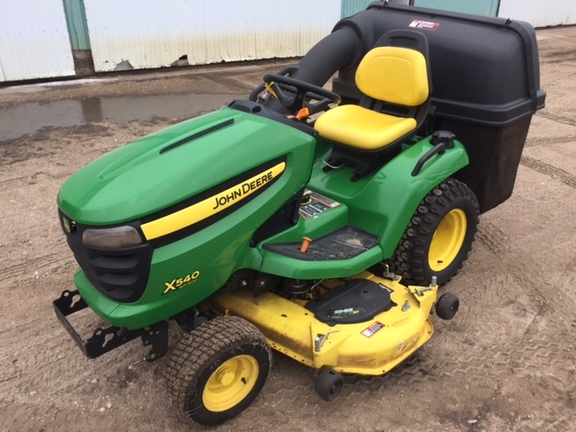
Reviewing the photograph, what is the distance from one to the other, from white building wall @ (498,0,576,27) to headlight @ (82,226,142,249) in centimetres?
1188

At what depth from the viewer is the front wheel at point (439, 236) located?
2.88 meters

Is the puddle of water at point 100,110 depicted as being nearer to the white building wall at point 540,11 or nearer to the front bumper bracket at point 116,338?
the front bumper bracket at point 116,338

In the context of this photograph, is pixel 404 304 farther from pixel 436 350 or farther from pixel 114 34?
pixel 114 34

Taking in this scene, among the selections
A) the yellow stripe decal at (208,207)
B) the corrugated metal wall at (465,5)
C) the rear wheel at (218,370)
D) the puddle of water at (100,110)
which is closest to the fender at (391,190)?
the yellow stripe decal at (208,207)

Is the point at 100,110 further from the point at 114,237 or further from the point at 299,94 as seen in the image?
the point at 114,237

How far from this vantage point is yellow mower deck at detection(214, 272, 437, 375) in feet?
7.59

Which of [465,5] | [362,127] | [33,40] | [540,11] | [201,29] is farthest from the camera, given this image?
[540,11]

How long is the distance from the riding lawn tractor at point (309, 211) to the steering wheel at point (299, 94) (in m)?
0.01

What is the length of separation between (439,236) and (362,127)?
31.8 inches

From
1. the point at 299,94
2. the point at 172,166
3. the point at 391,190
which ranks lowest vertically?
the point at 391,190

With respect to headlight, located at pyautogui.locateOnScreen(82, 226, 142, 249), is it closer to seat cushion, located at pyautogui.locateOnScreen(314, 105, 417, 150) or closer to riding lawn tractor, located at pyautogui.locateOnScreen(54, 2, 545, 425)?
riding lawn tractor, located at pyautogui.locateOnScreen(54, 2, 545, 425)

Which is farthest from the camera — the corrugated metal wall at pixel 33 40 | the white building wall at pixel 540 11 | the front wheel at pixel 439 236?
the white building wall at pixel 540 11

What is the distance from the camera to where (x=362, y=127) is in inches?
114

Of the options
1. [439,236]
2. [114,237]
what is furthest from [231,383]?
[439,236]
